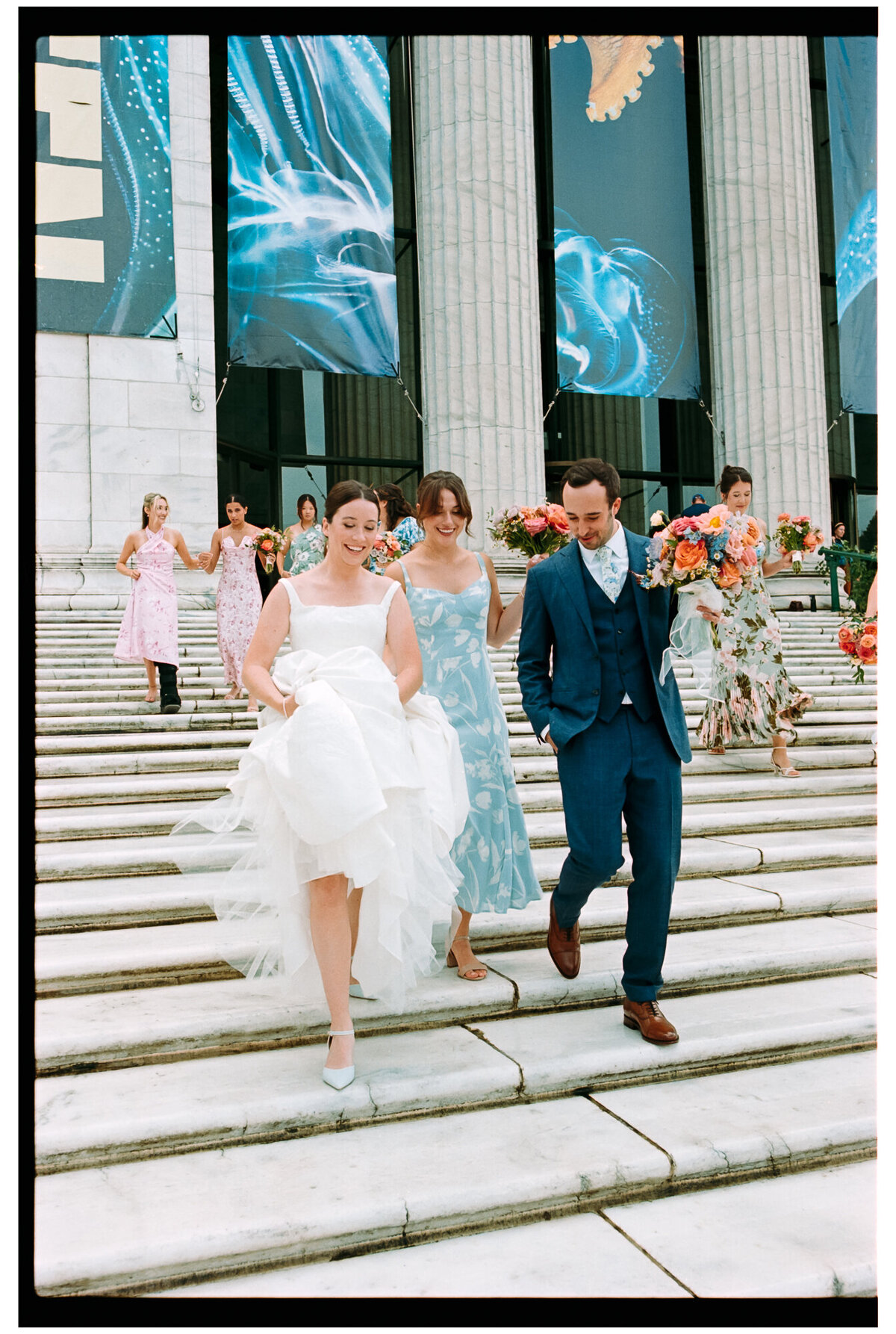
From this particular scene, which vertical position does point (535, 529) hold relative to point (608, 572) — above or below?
above

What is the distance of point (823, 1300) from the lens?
2.41 m

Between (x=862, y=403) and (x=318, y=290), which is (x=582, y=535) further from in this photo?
(x=862, y=403)

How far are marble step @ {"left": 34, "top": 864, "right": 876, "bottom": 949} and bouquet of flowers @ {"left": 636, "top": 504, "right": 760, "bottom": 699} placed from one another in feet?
5.52

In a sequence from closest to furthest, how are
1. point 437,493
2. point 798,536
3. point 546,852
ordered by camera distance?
point 437,493 < point 546,852 < point 798,536

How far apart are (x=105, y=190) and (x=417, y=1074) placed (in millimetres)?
13235

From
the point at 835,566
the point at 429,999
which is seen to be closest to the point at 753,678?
the point at 429,999

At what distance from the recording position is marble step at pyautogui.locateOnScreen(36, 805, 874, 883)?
16.0 ft

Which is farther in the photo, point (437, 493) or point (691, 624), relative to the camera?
point (437, 493)

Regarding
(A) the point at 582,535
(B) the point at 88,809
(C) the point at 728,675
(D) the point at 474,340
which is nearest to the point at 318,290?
(D) the point at 474,340

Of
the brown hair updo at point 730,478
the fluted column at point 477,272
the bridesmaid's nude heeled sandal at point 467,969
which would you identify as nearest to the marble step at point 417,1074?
the bridesmaid's nude heeled sandal at point 467,969

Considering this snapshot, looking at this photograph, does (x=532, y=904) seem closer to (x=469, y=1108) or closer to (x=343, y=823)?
(x=469, y=1108)

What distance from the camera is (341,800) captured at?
3168 millimetres

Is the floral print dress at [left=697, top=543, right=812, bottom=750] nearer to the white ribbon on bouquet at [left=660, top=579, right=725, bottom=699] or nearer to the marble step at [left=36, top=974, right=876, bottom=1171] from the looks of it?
the marble step at [left=36, top=974, right=876, bottom=1171]

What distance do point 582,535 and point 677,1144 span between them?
2116mm
